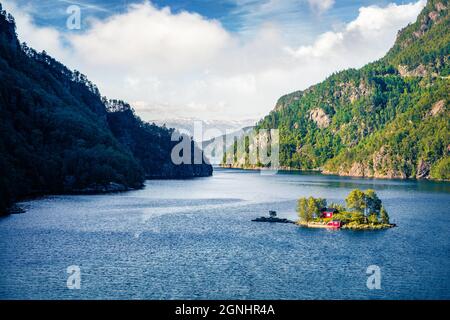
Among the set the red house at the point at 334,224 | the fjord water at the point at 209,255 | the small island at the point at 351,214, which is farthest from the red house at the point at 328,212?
the fjord water at the point at 209,255

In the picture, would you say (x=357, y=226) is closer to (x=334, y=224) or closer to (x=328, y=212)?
(x=334, y=224)

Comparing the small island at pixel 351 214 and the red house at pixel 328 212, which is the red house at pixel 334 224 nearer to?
the small island at pixel 351 214

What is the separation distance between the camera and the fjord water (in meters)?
62.9

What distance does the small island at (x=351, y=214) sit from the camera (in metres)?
108

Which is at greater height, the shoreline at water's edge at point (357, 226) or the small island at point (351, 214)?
the small island at point (351, 214)

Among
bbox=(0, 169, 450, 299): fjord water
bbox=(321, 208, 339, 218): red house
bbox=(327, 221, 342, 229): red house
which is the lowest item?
bbox=(0, 169, 450, 299): fjord water

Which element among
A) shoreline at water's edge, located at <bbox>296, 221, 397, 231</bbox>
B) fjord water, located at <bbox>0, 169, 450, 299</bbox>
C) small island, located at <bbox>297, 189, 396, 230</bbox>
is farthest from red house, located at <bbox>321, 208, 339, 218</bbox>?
fjord water, located at <bbox>0, 169, 450, 299</bbox>

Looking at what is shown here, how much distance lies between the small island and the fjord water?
4493 millimetres

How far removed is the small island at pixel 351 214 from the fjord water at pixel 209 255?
4493 mm

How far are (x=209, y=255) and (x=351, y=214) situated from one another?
136 feet

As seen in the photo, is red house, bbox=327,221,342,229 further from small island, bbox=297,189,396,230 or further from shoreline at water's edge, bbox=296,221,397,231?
shoreline at water's edge, bbox=296,221,397,231
